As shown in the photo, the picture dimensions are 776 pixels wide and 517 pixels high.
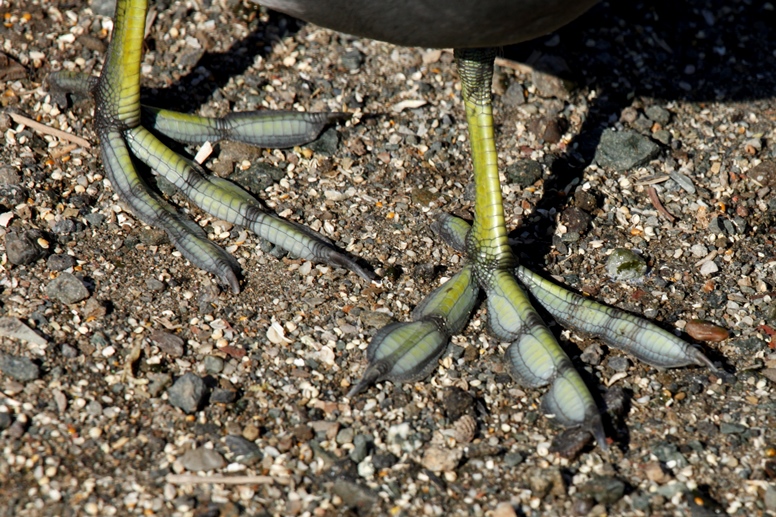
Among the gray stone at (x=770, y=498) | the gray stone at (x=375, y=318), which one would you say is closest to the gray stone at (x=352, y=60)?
the gray stone at (x=375, y=318)

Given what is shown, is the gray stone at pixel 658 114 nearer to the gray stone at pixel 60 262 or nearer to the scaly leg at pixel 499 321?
the scaly leg at pixel 499 321

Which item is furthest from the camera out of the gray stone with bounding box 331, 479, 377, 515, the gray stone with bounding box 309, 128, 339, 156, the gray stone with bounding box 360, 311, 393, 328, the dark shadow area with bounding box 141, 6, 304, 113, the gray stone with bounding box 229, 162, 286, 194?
the dark shadow area with bounding box 141, 6, 304, 113

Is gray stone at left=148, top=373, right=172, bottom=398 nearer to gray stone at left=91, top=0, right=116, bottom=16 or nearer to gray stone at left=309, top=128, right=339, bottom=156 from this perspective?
gray stone at left=309, top=128, right=339, bottom=156

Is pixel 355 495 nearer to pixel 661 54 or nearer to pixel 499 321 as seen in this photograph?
pixel 499 321

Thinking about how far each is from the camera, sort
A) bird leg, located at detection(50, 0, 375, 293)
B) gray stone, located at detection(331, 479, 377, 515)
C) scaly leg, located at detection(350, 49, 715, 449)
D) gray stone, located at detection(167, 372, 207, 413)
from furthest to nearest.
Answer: bird leg, located at detection(50, 0, 375, 293) → scaly leg, located at detection(350, 49, 715, 449) → gray stone, located at detection(167, 372, 207, 413) → gray stone, located at detection(331, 479, 377, 515)

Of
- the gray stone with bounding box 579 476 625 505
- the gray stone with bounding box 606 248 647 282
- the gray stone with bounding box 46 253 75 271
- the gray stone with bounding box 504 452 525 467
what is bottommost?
the gray stone with bounding box 579 476 625 505

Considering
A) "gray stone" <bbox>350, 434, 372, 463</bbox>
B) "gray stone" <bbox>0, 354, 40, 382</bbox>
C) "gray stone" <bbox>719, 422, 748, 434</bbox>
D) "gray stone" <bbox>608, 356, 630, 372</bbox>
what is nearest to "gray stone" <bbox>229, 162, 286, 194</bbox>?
"gray stone" <bbox>0, 354, 40, 382</bbox>

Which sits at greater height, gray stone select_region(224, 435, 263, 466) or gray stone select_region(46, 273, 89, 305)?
gray stone select_region(46, 273, 89, 305)

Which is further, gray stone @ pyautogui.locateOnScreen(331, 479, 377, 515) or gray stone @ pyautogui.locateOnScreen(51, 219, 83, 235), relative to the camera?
gray stone @ pyautogui.locateOnScreen(51, 219, 83, 235)

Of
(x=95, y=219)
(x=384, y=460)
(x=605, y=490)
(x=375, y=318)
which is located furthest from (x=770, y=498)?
(x=95, y=219)
